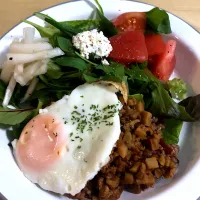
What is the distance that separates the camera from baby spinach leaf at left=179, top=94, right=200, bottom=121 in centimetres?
236

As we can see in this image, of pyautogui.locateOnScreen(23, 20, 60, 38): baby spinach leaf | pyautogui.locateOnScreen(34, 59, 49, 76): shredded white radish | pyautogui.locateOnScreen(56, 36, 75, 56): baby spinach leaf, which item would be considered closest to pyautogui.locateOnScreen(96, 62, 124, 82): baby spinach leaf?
pyautogui.locateOnScreen(56, 36, 75, 56): baby spinach leaf

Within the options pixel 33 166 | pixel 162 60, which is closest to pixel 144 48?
pixel 162 60

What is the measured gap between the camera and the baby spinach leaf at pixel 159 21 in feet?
8.66

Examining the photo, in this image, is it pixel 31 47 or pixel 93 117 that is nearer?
pixel 93 117

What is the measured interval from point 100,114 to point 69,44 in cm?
54

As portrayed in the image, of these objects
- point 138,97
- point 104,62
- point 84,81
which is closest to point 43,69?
point 84,81

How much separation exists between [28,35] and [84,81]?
0.51 m

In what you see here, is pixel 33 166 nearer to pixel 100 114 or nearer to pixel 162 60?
pixel 100 114

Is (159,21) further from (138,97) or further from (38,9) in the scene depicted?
(38,9)

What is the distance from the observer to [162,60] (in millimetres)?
2604

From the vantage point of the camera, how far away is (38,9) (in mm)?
3072

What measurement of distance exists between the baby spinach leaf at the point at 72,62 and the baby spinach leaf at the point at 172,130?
2.05 feet

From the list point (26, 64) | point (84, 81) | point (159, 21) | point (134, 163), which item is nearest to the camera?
point (134, 163)

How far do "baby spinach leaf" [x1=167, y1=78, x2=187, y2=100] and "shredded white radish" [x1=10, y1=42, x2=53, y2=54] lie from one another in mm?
836
